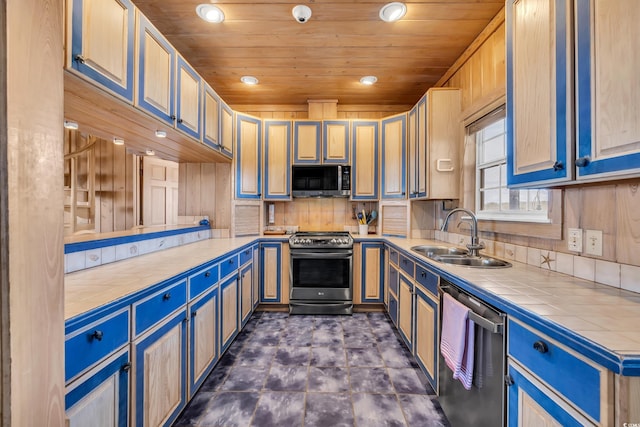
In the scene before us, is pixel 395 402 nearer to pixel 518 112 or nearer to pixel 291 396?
pixel 291 396

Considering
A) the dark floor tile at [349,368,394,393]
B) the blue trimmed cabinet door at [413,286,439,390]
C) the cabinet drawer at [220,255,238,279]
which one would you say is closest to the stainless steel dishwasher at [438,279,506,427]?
the blue trimmed cabinet door at [413,286,439,390]

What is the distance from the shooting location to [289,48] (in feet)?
7.77

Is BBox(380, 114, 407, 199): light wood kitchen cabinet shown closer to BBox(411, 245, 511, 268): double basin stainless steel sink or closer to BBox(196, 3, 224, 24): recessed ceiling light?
BBox(411, 245, 511, 268): double basin stainless steel sink

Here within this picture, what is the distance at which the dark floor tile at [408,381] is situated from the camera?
1774mm

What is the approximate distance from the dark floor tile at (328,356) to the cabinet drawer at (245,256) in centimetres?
98

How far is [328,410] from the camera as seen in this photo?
62.8 inches

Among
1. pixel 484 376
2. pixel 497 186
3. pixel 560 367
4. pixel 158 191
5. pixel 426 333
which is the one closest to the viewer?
pixel 560 367

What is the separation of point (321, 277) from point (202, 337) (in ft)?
4.93

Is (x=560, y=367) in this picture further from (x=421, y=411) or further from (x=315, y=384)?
(x=315, y=384)

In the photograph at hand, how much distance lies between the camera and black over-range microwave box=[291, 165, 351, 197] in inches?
130

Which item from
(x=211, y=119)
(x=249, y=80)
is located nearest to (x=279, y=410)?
(x=211, y=119)

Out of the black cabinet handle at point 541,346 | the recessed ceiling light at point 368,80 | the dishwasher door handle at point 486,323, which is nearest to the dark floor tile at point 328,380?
the dishwasher door handle at point 486,323

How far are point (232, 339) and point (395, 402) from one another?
132 cm

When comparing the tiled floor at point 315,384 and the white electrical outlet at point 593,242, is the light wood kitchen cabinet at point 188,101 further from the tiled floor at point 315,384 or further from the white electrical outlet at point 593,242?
the white electrical outlet at point 593,242
